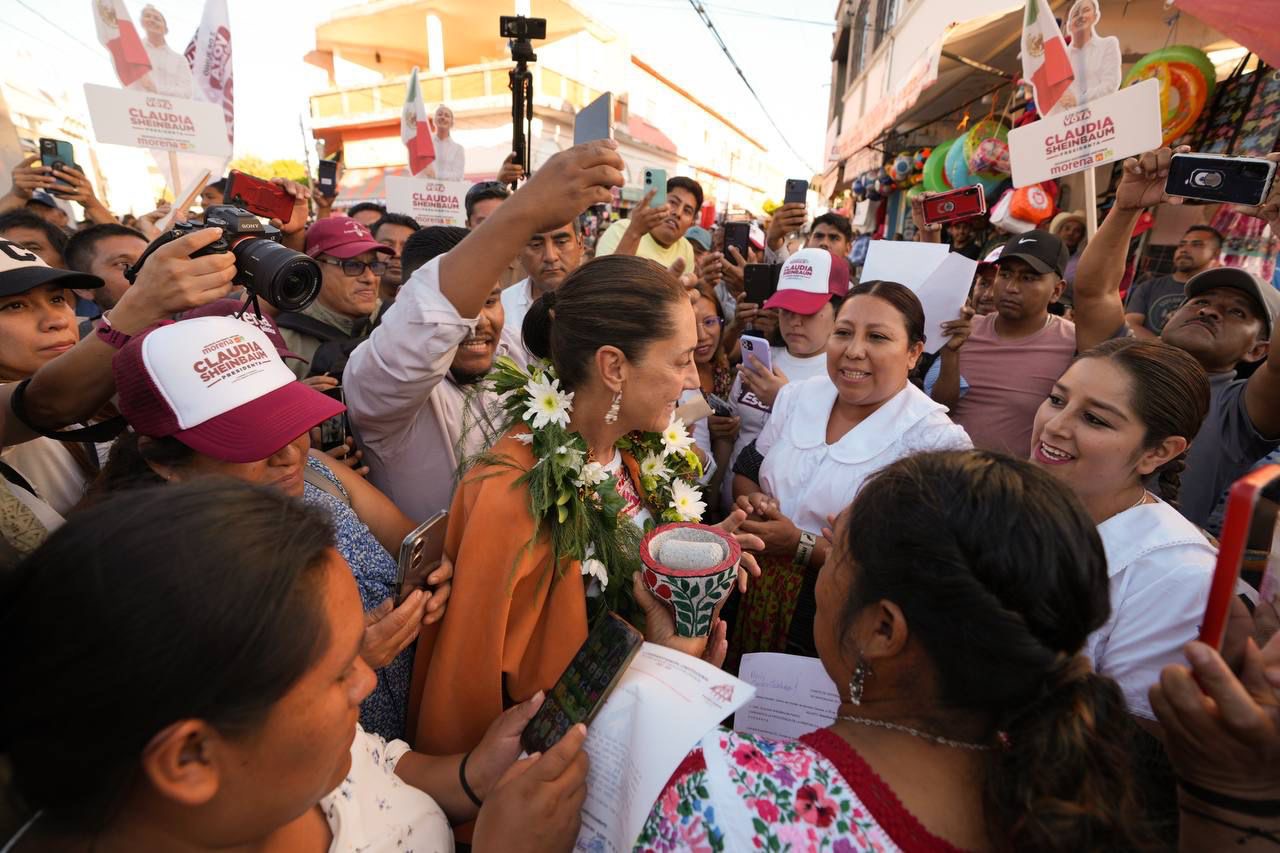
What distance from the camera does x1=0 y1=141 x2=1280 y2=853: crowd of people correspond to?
788 mm

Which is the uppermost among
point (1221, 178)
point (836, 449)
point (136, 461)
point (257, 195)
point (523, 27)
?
point (523, 27)

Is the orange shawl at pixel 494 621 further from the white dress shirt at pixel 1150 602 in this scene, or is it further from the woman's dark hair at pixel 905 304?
the woman's dark hair at pixel 905 304

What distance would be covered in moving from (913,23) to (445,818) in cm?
1348

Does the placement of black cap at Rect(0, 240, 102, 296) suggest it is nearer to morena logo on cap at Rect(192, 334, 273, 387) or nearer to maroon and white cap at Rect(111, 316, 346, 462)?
maroon and white cap at Rect(111, 316, 346, 462)

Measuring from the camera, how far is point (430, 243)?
2621 mm

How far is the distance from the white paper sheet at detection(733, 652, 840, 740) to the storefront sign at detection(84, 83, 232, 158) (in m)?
4.90

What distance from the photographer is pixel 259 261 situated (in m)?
1.68

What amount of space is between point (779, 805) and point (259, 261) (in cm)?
183

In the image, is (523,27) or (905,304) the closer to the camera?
(905,304)

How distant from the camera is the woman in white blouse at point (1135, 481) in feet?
4.87

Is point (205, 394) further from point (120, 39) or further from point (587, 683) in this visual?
point (120, 39)

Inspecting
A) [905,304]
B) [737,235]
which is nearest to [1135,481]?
[905,304]

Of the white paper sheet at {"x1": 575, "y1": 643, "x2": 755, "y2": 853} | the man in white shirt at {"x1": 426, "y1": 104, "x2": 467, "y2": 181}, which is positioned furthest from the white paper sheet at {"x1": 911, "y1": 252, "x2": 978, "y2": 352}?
the man in white shirt at {"x1": 426, "y1": 104, "x2": 467, "y2": 181}

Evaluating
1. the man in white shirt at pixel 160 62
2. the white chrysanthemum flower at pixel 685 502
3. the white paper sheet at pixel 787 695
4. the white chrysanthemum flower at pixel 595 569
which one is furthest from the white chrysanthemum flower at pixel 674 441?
the man in white shirt at pixel 160 62
